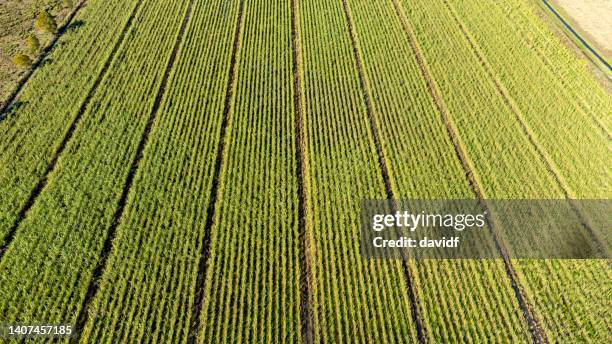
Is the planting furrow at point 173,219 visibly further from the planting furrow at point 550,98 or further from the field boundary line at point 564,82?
the field boundary line at point 564,82

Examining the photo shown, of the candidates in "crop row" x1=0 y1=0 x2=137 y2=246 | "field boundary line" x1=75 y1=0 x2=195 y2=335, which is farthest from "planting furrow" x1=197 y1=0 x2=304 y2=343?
"crop row" x1=0 y1=0 x2=137 y2=246

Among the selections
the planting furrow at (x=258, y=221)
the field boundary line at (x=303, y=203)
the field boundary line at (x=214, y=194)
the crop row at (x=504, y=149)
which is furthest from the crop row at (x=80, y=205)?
the crop row at (x=504, y=149)

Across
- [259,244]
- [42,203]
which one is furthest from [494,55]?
[42,203]

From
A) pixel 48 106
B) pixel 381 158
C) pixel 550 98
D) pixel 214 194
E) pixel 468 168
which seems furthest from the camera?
pixel 550 98

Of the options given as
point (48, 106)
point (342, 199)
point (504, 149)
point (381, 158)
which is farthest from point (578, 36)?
point (48, 106)

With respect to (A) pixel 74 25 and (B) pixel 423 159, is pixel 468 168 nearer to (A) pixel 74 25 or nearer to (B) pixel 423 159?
(B) pixel 423 159

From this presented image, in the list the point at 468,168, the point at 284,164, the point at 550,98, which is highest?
the point at 550,98

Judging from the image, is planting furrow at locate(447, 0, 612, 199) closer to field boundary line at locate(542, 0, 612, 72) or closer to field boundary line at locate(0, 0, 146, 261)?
field boundary line at locate(542, 0, 612, 72)
